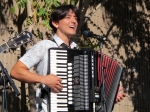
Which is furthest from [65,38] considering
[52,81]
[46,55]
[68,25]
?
[52,81]

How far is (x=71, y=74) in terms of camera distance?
4.98m

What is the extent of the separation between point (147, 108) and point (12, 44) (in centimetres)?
699

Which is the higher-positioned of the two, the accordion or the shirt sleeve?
the shirt sleeve

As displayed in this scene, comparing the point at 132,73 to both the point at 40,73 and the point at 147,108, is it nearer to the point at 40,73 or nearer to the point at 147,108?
the point at 147,108

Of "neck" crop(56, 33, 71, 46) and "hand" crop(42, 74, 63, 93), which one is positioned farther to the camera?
"neck" crop(56, 33, 71, 46)

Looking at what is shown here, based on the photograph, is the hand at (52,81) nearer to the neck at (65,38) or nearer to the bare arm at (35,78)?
the bare arm at (35,78)

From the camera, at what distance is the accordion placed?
4.86 meters

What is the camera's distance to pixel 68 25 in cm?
507

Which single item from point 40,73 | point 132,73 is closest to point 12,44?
point 40,73

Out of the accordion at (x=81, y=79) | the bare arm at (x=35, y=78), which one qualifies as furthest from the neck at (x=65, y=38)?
the bare arm at (x=35, y=78)

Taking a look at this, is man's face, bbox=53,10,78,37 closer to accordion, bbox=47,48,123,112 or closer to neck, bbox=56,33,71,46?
neck, bbox=56,33,71,46

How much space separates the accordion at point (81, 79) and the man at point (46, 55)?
90 mm

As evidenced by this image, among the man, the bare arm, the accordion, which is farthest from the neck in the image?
the bare arm

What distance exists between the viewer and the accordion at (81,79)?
4.86 meters
